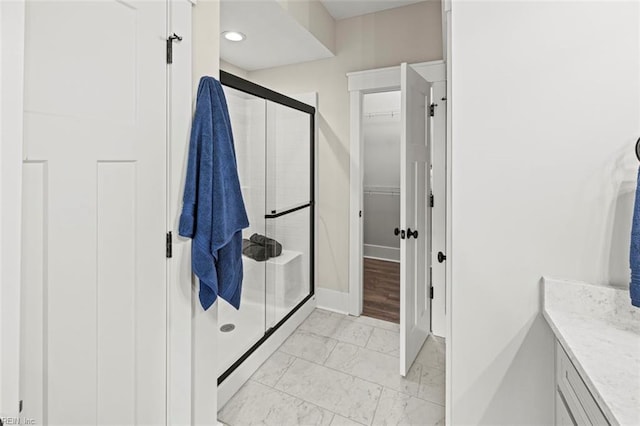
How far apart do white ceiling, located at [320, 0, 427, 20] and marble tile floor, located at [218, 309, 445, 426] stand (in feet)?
9.04

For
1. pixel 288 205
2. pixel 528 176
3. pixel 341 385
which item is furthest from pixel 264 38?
pixel 341 385

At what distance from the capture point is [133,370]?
1195 mm

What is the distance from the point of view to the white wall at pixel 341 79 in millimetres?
2705

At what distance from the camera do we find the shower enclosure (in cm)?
211

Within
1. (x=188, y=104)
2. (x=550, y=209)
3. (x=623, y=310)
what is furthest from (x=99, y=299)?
(x=623, y=310)

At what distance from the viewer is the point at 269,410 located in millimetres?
1795

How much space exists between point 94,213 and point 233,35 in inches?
80.7

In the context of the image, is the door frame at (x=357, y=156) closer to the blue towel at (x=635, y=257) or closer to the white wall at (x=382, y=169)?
the white wall at (x=382, y=169)

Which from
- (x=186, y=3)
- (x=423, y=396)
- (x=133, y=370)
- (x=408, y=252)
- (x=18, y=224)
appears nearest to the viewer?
(x=18, y=224)

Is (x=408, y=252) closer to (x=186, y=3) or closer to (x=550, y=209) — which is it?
(x=550, y=209)

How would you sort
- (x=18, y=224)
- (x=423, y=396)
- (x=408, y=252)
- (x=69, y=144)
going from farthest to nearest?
(x=408, y=252) → (x=423, y=396) → (x=69, y=144) → (x=18, y=224)

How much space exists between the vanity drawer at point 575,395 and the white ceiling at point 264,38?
2348mm

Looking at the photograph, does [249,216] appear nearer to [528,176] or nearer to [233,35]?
[233,35]

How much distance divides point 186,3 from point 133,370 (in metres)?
1.45
